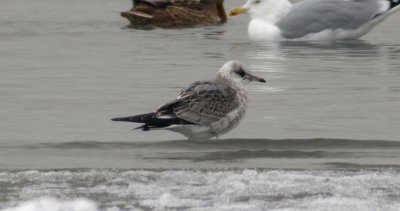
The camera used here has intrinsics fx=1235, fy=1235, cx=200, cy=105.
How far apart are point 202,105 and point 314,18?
8.44 m

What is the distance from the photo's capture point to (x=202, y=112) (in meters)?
9.95

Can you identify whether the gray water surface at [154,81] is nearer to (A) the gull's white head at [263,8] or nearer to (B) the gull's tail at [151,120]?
(B) the gull's tail at [151,120]

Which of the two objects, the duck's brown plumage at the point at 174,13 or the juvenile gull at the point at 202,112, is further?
the duck's brown plumage at the point at 174,13

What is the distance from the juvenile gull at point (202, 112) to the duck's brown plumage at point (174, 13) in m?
10.1

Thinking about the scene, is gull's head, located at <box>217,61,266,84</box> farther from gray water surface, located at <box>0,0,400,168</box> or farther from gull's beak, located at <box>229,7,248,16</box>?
gull's beak, located at <box>229,7,248,16</box>

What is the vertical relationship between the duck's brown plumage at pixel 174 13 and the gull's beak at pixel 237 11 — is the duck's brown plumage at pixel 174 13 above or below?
below

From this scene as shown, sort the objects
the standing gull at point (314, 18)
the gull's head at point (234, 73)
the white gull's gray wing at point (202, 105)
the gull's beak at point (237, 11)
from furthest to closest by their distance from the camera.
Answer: the gull's beak at point (237, 11) < the standing gull at point (314, 18) < the gull's head at point (234, 73) < the white gull's gray wing at point (202, 105)

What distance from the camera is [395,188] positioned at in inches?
314

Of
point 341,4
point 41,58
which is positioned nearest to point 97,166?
point 41,58

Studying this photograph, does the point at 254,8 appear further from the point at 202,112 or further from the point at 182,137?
the point at 202,112

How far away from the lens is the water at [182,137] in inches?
307

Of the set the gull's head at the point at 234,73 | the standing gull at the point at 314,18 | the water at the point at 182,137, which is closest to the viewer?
the water at the point at 182,137

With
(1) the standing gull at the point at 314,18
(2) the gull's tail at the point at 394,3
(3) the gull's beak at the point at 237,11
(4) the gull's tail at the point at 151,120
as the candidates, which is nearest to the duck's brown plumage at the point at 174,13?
(3) the gull's beak at the point at 237,11

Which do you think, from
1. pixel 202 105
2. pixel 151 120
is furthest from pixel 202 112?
pixel 151 120
